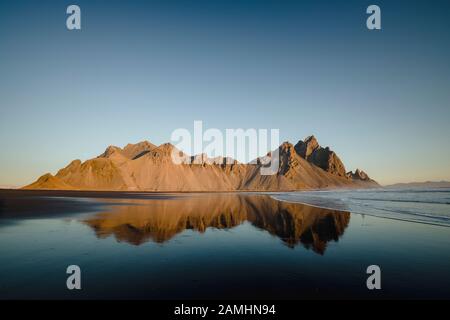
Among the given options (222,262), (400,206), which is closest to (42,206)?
(222,262)

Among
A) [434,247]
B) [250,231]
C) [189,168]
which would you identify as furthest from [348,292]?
[189,168]

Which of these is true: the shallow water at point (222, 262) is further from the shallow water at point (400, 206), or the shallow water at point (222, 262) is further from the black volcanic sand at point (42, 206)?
the black volcanic sand at point (42, 206)

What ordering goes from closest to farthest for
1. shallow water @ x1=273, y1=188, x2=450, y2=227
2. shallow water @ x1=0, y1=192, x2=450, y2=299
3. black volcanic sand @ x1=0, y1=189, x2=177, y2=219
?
shallow water @ x1=0, y1=192, x2=450, y2=299
shallow water @ x1=273, y1=188, x2=450, y2=227
black volcanic sand @ x1=0, y1=189, x2=177, y2=219

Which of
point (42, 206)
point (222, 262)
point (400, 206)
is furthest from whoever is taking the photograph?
point (400, 206)

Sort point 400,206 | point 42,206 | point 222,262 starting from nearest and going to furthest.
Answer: point 222,262, point 42,206, point 400,206

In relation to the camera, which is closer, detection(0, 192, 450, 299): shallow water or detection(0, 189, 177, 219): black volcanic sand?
detection(0, 192, 450, 299): shallow water

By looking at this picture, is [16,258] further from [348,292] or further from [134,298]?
[348,292]

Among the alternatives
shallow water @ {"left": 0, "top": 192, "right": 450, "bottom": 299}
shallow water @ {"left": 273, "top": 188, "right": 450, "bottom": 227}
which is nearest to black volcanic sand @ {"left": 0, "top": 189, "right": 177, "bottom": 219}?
shallow water @ {"left": 0, "top": 192, "right": 450, "bottom": 299}

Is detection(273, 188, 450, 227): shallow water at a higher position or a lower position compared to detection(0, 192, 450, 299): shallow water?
lower

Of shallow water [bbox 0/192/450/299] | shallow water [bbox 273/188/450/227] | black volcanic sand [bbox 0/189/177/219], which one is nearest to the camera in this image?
shallow water [bbox 0/192/450/299]

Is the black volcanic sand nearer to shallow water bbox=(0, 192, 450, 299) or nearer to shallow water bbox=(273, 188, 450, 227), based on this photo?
shallow water bbox=(0, 192, 450, 299)

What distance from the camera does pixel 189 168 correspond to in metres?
199

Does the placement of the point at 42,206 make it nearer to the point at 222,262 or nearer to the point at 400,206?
the point at 222,262
